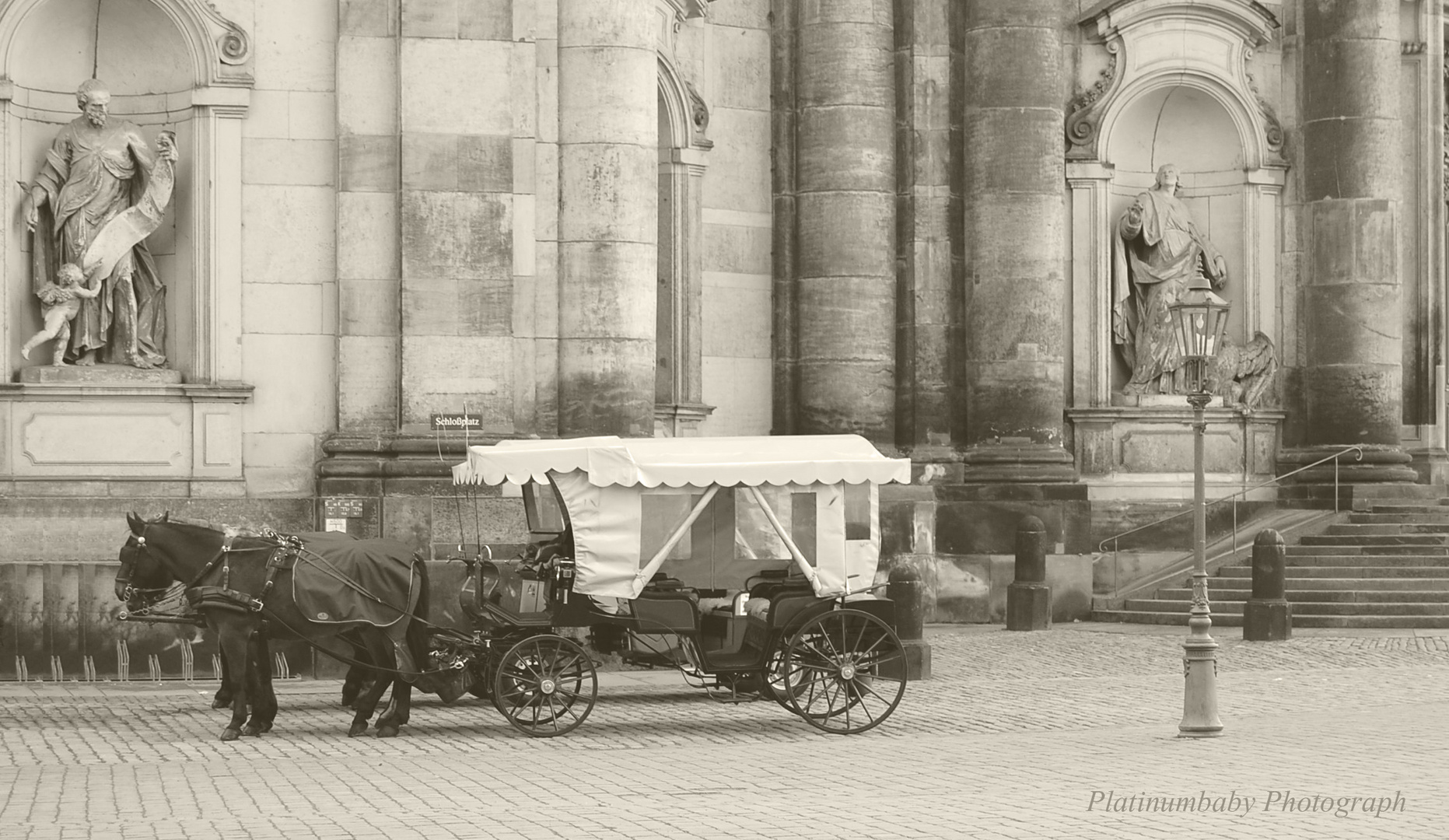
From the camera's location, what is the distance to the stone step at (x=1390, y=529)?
25.5 metres

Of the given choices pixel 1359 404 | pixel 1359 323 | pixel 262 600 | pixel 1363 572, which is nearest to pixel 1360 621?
pixel 1363 572

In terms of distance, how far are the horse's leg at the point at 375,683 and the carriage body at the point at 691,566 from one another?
2.14ft

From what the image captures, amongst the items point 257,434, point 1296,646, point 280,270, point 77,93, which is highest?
point 77,93

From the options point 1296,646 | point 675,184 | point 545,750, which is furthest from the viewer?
point 675,184

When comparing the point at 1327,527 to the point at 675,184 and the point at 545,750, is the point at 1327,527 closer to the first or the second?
the point at 675,184

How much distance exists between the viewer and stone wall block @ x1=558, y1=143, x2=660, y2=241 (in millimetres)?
20047

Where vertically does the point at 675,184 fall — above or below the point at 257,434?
above

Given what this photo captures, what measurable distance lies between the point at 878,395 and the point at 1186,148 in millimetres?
6183

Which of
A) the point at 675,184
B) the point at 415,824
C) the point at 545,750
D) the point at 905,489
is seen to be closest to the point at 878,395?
the point at 905,489

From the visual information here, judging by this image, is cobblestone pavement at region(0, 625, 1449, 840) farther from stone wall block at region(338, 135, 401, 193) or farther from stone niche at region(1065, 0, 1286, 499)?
stone niche at region(1065, 0, 1286, 499)

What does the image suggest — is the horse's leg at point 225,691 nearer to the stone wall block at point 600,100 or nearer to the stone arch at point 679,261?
the stone wall block at point 600,100

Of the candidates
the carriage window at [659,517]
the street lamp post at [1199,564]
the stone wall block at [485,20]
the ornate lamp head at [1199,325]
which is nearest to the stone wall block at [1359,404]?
the street lamp post at [1199,564]

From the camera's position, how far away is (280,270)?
19688 mm

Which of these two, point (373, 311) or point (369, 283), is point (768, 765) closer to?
point (373, 311)
